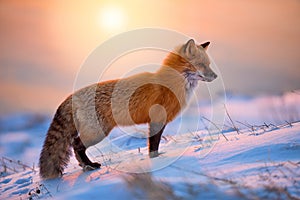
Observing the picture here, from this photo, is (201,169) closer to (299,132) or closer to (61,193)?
(299,132)

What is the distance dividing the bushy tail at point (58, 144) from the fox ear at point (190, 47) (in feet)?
7.20

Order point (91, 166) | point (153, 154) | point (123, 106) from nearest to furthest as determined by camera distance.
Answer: point (153, 154) < point (91, 166) < point (123, 106)

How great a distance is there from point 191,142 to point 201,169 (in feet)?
6.26

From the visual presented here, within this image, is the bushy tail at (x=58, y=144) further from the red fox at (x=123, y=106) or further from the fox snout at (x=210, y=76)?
the fox snout at (x=210, y=76)

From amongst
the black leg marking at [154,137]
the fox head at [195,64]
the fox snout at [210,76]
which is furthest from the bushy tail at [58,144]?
the fox snout at [210,76]

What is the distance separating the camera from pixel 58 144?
18.8ft

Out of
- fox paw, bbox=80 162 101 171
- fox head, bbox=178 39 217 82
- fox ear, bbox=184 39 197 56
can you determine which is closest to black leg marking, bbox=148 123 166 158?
fox paw, bbox=80 162 101 171

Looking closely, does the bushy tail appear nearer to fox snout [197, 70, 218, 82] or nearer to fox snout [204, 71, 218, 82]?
fox snout [197, 70, 218, 82]

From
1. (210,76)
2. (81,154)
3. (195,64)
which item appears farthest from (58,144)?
(210,76)

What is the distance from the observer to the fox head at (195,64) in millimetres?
6309

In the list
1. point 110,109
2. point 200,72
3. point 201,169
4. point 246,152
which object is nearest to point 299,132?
point 246,152

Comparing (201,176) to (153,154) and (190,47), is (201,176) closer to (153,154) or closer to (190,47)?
(153,154)

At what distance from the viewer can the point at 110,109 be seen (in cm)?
607

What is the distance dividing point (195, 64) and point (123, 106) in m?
1.47
